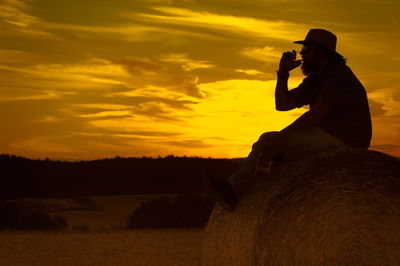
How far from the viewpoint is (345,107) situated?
24.1 feet

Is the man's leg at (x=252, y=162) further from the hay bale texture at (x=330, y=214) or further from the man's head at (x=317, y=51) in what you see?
the man's head at (x=317, y=51)

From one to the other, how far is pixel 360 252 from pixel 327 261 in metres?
0.27

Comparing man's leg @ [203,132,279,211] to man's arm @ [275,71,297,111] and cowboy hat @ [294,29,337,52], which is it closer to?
man's arm @ [275,71,297,111]

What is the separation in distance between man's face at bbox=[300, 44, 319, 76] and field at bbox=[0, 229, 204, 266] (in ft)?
16.4

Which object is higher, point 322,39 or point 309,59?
point 322,39

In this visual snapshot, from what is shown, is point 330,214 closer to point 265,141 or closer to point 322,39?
point 265,141

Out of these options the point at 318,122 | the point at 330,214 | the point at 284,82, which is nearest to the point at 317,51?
the point at 284,82

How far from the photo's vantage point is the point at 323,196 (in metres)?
6.82

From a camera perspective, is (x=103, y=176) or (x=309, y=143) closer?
(x=309, y=143)

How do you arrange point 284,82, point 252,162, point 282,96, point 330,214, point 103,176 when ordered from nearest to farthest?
point 330,214, point 252,162, point 284,82, point 282,96, point 103,176

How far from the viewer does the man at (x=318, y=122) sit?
23.9ft

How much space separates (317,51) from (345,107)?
25.1 inches

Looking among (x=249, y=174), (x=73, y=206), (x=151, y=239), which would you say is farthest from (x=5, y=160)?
(x=249, y=174)

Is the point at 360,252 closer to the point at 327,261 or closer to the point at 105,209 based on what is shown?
the point at 327,261
